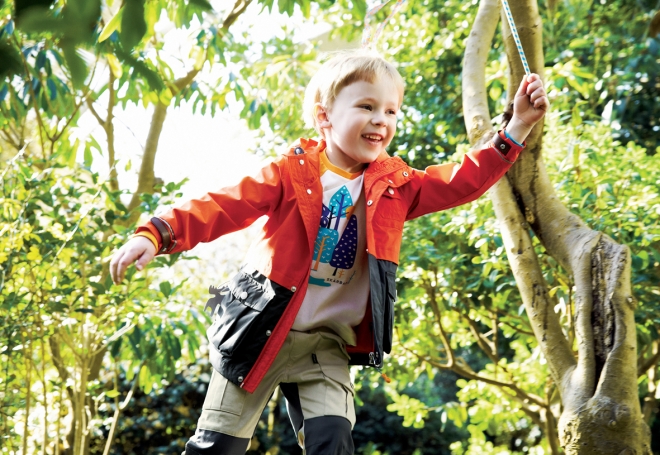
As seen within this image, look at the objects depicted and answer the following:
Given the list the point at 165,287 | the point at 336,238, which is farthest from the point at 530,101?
the point at 165,287

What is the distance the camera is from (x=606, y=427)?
1822 millimetres

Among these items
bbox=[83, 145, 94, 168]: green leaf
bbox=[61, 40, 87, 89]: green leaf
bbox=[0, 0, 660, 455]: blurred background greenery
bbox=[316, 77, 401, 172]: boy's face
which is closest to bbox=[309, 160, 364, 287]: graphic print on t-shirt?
bbox=[316, 77, 401, 172]: boy's face

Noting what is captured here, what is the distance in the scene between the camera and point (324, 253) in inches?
74.4

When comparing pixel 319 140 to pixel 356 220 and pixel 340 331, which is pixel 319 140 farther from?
pixel 340 331

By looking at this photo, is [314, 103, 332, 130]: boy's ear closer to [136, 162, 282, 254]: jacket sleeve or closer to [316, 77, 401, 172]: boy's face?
[316, 77, 401, 172]: boy's face

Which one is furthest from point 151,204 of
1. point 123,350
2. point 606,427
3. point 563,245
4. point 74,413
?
point 606,427

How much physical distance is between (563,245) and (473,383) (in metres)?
2.28

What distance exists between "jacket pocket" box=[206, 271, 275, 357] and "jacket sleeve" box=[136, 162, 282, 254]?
5.6 inches

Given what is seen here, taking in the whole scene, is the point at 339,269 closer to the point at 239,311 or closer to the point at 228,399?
the point at 239,311

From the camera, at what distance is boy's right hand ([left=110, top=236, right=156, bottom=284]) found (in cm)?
157

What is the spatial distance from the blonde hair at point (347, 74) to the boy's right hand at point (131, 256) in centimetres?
65

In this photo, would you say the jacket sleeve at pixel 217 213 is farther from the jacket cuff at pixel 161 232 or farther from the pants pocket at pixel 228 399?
the pants pocket at pixel 228 399

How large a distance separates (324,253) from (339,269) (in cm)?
6

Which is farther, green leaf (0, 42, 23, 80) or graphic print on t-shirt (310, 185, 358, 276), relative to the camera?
graphic print on t-shirt (310, 185, 358, 276)
